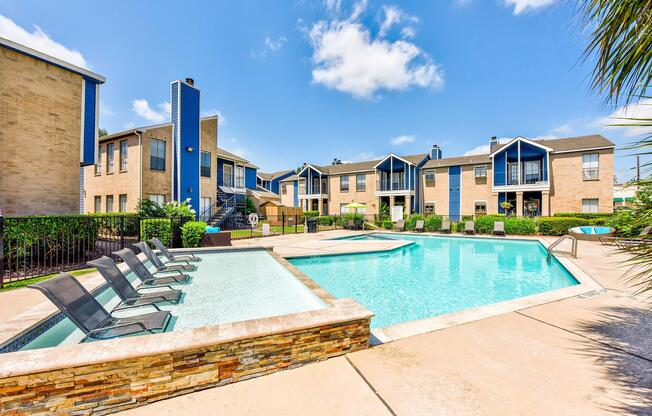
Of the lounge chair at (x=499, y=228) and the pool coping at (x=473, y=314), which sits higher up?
the lounge chair at (x=499, y=228)

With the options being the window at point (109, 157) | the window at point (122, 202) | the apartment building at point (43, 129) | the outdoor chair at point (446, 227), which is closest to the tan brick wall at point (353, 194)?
the outdoor chair at point (446, 227)

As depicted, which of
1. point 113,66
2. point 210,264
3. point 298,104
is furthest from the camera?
point 298,104

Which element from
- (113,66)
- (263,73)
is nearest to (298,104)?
(263,73)

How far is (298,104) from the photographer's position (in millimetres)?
25688

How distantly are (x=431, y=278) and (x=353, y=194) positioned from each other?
2615 centimetres

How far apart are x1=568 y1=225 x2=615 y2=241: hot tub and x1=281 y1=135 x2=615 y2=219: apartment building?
8320 millimetres

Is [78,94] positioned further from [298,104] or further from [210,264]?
[298,104]

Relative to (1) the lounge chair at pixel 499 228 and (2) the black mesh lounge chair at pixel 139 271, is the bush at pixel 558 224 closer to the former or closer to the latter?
(1) the lounge chair at pixel 499 228

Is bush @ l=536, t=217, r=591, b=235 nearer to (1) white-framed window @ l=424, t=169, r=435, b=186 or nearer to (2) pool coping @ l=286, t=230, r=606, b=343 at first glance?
(1) white-framed window @ l=424, t=169, r=435, b=186

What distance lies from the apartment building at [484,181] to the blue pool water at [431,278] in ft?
44.8

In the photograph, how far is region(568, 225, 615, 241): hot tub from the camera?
16.3 metres

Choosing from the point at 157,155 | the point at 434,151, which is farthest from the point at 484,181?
the point at 157,155

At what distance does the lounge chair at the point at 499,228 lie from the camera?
20.0 m

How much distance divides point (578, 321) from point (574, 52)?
14.0ft
